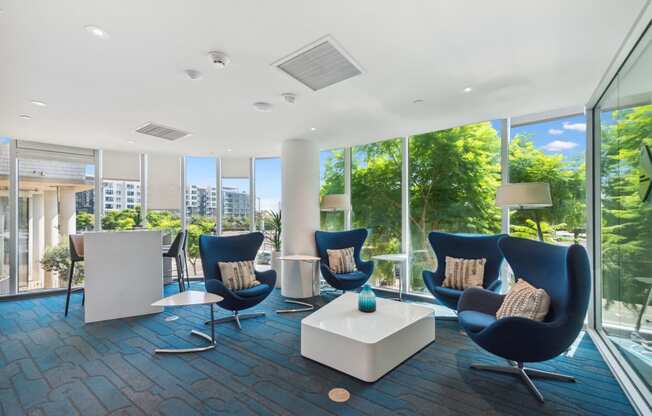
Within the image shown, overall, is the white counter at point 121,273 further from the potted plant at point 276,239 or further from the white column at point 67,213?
the white column at point 67,213

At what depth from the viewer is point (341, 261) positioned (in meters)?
5.03

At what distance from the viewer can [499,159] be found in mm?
4668

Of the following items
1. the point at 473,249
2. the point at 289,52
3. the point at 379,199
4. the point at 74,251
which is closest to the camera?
the point at 289,52

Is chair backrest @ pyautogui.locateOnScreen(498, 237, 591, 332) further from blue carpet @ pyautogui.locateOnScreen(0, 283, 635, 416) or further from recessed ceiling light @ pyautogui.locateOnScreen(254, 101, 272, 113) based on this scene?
recessed ceiling light @ pyautogui.locateOnScreen(254, 101, 272, 113)

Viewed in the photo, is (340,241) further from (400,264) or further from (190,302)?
(190,302)

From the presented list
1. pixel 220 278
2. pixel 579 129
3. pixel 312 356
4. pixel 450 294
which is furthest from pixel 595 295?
pixel 220 278

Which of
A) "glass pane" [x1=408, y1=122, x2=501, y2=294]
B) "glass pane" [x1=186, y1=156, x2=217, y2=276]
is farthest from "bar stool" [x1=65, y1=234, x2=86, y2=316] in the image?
"glass pane" [x1=408, y1=122, x2=501, y2=294]

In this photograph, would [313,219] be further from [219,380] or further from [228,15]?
[228,15]

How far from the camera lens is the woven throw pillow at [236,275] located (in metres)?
4.02

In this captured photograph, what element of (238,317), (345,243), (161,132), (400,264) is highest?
(161,132)

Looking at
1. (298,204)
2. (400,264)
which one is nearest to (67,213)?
(298,204)

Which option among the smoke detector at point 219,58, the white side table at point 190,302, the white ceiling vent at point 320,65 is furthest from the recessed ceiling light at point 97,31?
the white side table at point 190,302

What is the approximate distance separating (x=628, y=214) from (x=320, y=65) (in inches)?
120

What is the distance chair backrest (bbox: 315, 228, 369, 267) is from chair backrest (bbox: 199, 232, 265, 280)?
1.15 metres
